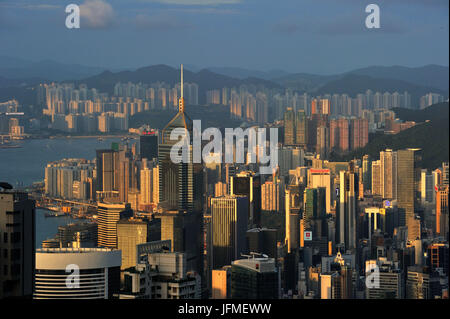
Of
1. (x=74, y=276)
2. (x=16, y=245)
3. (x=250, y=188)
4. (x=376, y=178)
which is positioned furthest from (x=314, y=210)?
(x=16, y=245)

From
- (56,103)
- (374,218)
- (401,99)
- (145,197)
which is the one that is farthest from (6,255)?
(374,218)

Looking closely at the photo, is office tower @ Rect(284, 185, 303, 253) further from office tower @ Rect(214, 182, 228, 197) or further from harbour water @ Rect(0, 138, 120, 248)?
harbour water @ Rect(0, 138, 120, 248)

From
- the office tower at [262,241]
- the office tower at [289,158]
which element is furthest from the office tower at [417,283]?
the office tower at [289,158]

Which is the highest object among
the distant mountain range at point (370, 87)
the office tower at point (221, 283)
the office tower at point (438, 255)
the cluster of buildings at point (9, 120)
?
the distant mountain range at point (370, 87)

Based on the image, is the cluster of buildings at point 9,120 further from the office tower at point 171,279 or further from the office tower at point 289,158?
the office tower at point 289,158

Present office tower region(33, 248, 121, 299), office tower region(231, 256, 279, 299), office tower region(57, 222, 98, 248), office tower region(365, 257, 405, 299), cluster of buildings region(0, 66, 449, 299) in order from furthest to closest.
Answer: cluster of buildings region(0, 66, 449, 299)
office tower region(365, 257, 405, 299)
office tower region(57, 222, 98, 248)
office tower region(231, 256, 279, 299)
office tower region(33, 248, 121, 299)

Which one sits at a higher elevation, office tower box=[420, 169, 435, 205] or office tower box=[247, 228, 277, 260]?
office tower box=[420, 169, 435, 205]

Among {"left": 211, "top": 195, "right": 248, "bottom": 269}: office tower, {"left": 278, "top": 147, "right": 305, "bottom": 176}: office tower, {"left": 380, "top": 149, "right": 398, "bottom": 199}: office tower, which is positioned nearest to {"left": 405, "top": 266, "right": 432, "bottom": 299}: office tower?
{"left": 211, "top": 195, "right": 248, "bottom": 269}: office tower
